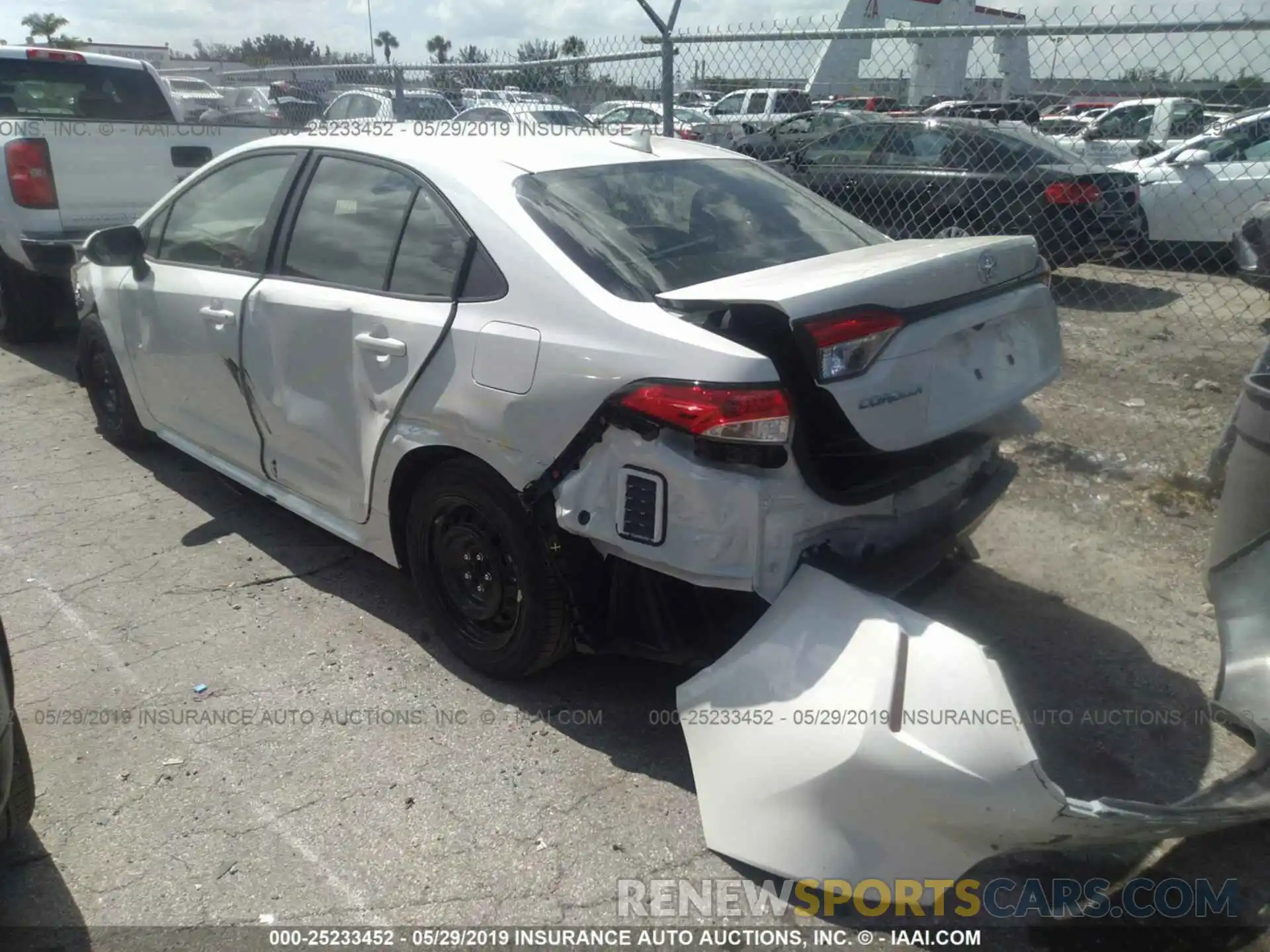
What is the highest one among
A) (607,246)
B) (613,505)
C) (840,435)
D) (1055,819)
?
(607,246)

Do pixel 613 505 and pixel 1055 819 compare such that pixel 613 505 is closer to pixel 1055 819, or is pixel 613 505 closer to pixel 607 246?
pixel 607 246

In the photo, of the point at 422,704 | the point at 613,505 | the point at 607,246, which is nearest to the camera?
the point at 613,505

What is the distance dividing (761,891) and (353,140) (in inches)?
116

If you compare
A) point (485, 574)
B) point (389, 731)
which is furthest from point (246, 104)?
point (389, 731)

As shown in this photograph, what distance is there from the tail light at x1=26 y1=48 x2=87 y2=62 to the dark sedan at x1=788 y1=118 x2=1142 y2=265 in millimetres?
6362

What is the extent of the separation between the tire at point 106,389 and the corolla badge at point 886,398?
3.98 meters

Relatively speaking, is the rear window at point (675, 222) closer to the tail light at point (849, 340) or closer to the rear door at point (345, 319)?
the rear door at point (345, 319)

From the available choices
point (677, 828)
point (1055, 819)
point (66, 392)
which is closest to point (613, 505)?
point (677, 828)

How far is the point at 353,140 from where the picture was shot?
12.3ft

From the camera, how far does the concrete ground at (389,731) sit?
8.43ft

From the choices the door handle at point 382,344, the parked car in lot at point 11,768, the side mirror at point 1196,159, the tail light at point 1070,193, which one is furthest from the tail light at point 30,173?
the side mirror at point 1196,159

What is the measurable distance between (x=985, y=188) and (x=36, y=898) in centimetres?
881

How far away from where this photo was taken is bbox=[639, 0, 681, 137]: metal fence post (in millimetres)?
6250

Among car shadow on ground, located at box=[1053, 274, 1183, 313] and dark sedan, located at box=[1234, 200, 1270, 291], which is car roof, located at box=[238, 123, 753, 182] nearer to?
dark sedan, located at box=[1234, 200, 1270, 291]
